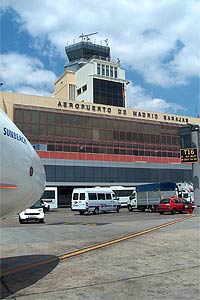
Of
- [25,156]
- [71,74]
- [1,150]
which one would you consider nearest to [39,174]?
[25,156]

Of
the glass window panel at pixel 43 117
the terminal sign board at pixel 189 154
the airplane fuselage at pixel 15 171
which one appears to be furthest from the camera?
the glass window panel at pixel 43 117

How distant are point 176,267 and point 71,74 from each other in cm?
8476

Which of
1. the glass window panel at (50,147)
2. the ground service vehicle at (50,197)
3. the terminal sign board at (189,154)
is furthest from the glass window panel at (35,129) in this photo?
the terminal sign board at (189,154)

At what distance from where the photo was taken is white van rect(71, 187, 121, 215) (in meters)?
31.7

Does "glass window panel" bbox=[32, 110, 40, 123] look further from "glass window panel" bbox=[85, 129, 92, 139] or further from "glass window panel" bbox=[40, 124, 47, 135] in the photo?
"glass window panel" bbox=[85, 129, 92, 139]

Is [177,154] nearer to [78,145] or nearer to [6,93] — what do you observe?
[78,145]

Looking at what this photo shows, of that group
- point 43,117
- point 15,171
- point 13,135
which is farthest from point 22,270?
point 43,117

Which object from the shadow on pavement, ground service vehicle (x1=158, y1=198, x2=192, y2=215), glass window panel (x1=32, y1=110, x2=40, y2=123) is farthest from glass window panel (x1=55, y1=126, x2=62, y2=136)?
the shadow on pavement

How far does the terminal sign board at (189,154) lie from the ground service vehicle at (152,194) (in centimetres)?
663

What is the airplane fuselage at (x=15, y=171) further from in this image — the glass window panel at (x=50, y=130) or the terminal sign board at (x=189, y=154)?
the glass window panel at (x=50, y=130)

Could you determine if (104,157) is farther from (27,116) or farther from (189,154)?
(189,154)

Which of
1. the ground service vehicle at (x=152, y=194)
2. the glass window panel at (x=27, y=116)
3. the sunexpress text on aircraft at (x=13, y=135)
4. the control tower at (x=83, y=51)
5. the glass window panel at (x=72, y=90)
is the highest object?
the control tower at (x=83, y=51)

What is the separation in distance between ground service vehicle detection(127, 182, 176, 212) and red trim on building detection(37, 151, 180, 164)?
86.0 feet

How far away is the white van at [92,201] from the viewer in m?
31.7
